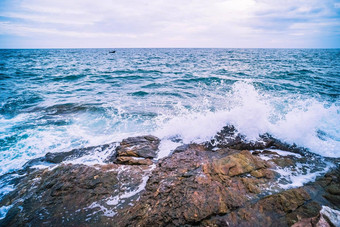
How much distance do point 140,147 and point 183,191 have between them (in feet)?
6.40

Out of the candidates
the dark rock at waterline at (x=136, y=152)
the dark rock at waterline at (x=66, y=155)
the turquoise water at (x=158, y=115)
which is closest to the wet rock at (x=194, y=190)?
the dark rock at waterline at (x=136, y=152)

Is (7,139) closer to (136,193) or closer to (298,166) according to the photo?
(136,193)

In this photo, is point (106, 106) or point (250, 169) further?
point (106, 106)

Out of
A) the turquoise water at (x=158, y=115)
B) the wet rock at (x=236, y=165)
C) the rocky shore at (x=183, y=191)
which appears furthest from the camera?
the turquoise water at (x=158, y=115)

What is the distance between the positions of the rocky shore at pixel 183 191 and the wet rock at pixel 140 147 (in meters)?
0.06

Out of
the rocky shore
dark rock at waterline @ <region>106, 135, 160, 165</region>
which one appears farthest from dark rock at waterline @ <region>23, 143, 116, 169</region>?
dark rock at waterline @ <region>106, 135, 160, 165</region>

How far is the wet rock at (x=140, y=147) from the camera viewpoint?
4.03m

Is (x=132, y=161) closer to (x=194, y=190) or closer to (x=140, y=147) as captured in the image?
(x=140, y=147)

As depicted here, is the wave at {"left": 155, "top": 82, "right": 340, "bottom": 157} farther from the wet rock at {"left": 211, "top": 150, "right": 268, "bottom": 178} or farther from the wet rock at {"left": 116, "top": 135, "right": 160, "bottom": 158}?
the wet rock at {"left": 211, "top": 150, "right": 268, "bottom": 178}

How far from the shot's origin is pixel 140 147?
4281 mm

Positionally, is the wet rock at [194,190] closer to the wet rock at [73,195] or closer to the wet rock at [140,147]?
the wet rock at [73,195]

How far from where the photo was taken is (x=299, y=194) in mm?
2572

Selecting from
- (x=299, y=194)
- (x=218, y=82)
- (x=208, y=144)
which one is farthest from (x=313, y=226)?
(x=218, y=82)

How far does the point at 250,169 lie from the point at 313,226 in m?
1.14
